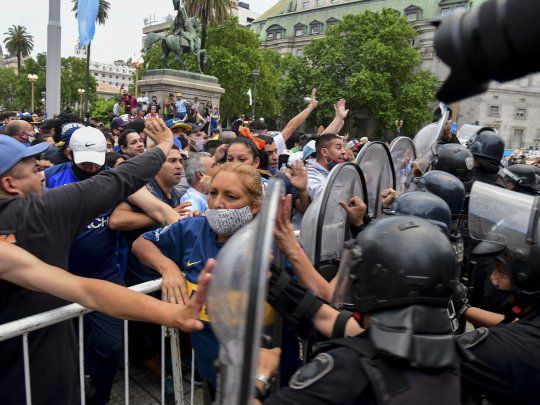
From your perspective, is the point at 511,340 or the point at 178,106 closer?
the point at 511,340

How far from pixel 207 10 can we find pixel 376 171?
3450 cm

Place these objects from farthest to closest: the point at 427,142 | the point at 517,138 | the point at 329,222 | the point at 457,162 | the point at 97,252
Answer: the point at 517,138, the point at 427,142, the point at 457,162, the point at 97,252, the point at 329,222

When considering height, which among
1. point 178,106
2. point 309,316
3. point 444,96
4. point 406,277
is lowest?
point 309,316

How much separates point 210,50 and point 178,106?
89.6 ft

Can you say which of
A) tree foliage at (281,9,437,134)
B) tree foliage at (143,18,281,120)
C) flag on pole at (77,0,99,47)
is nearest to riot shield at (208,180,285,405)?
flag on pole at (77,0,99,47)

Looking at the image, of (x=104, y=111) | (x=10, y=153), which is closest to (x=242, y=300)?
(x=10, y=153)

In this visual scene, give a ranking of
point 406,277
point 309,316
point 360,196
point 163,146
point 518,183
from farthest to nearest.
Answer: point 518,183 < point 360,196 < point 163,146 < point 309,316 < point 406,277

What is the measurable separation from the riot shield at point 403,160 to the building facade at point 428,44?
45143 millimetres

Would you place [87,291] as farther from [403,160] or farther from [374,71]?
[374,71]

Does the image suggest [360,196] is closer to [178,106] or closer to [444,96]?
[444,96]

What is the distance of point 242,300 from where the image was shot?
44.9 inches

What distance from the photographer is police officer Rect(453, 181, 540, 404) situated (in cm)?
170

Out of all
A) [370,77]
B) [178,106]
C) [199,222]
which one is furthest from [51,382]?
[370,77]

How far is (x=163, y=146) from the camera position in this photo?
2.81m
